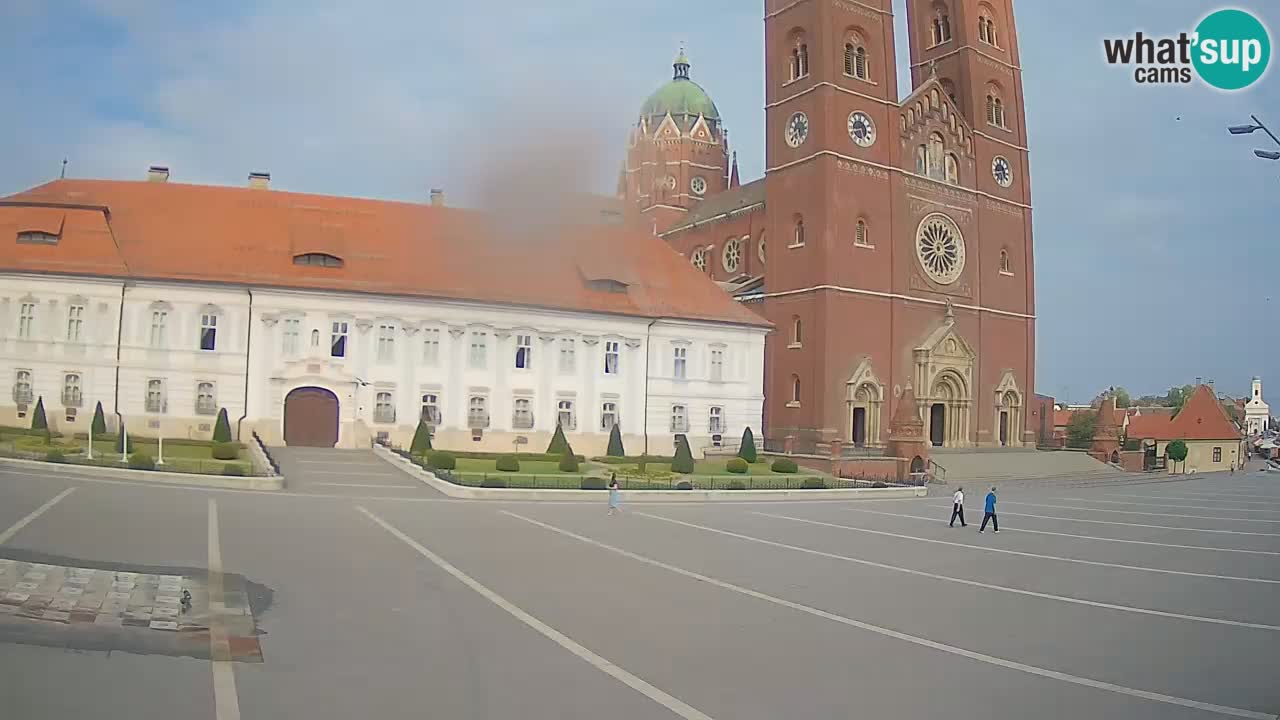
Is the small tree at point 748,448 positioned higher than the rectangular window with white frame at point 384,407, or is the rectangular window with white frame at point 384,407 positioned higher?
Result: the rectangular window with white frame at point 384,407

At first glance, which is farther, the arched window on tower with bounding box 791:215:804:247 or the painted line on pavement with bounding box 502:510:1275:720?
the arched window on tower with bounding box 791:215:804:247

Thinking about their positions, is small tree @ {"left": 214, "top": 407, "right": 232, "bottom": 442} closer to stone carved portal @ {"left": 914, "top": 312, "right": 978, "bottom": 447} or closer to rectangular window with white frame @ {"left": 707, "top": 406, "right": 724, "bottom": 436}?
rectangular window with white frame @ {"left": 707, "top": 406, "right": 724, "bottom": 436}

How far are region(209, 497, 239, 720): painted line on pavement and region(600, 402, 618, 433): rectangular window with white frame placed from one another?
30.5 metres

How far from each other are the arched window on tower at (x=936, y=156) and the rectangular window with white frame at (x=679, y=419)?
76.1 ft

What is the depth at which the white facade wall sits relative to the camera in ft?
133

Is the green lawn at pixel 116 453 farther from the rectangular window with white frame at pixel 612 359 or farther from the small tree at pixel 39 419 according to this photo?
the rectangular window with white frame at pixel 612 359

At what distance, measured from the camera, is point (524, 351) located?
151ft

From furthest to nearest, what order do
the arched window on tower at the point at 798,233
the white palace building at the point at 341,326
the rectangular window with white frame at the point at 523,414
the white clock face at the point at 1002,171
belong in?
the white clock face at the point at 1002,171
the arched window on tower at the point at 798,233
the rectangular window with white frame at the point at 523,414
the white palace building at the point at 341,326

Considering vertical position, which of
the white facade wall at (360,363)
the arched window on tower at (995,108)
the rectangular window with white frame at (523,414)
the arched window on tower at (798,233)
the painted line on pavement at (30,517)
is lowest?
the painted line on pavement at (30,517)

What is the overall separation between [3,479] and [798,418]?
123 feet

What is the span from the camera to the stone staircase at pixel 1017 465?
168 feet

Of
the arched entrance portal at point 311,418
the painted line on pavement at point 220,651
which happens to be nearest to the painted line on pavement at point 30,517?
the painted line on pavement at point 220,651

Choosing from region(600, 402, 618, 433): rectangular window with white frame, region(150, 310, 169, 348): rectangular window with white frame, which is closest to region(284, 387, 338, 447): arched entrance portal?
region(150, 310, 169, 348): rectangular window with white frame

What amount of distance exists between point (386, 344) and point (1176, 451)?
60289mm
